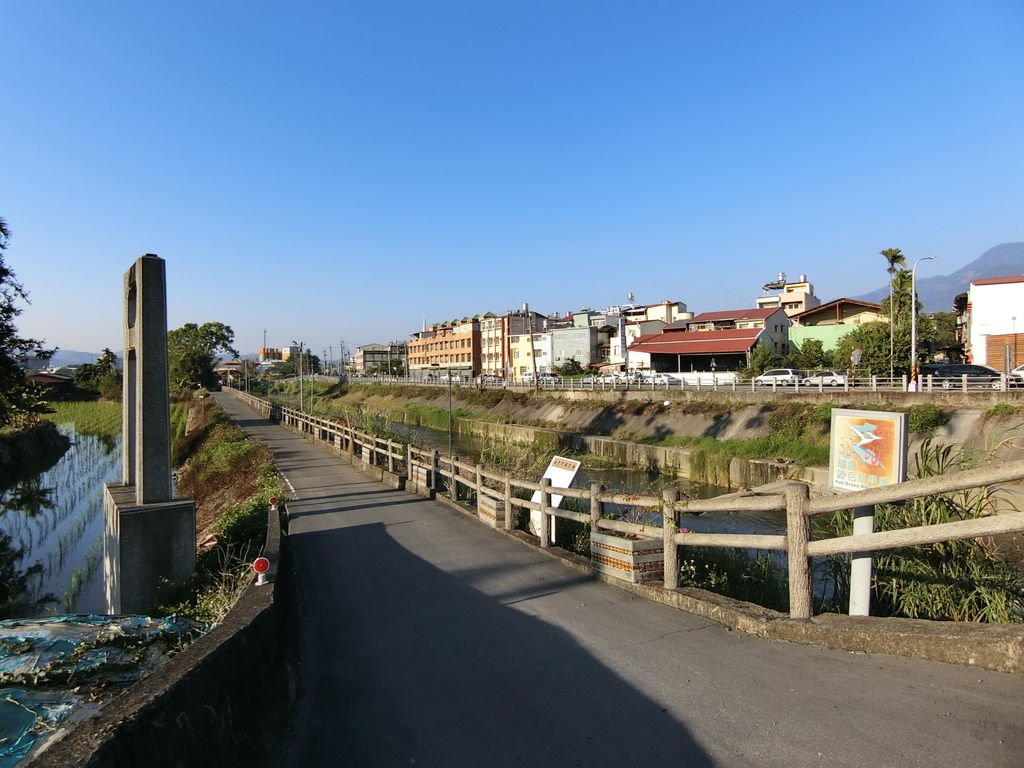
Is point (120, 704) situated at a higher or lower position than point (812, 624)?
higher

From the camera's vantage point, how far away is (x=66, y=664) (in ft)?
14.5

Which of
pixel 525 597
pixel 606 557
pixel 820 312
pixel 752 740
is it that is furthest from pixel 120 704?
pixel 820 312

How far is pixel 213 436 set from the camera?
27766 mm

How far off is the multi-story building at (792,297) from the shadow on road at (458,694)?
224 feet

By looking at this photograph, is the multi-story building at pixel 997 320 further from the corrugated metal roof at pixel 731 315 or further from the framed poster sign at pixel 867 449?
the framed poster sign at pixel 867 449

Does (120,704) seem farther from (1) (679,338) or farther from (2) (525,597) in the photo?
(1) (679,338)

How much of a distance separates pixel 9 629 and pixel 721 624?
610 cm

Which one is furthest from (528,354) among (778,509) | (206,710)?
(206,710)

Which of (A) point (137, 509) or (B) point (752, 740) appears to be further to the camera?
(A) point (137, 509)

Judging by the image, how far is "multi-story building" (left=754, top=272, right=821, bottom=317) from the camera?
70.6m

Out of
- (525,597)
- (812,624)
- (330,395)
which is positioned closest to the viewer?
(812,624)

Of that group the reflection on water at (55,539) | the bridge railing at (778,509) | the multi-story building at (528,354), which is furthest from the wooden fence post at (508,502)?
the multi-story building at (528,354)

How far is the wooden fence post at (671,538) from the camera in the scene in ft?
21.3

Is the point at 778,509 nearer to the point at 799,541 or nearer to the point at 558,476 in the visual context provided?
the point at 799,541
